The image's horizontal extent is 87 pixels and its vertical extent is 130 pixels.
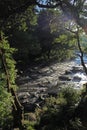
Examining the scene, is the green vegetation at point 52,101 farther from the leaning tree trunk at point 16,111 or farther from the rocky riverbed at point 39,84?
the rocky riverbed at point 39,84

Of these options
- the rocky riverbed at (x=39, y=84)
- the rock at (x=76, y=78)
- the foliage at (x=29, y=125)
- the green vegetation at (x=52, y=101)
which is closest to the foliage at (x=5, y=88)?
the green vegetation at (x=52, y=101)

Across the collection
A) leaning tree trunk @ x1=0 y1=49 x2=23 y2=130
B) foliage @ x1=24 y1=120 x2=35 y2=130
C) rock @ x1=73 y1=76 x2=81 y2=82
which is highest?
leaning tree trunk @ x1=0 y1=49 x2=23 y2=130

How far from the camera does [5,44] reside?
20266 millimetres

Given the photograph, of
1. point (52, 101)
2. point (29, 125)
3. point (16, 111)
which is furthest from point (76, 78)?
point (29, 125)

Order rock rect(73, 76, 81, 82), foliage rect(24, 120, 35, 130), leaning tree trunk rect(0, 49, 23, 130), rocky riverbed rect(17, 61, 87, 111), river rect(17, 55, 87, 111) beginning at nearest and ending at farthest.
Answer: foliage rect(24, 120, 35, 130) → leaning tree trunk rect(0, 49, 23, 130) → rocky riverbed rect(17, 61, 87, 111) → river rect(17, 55, 87, 111) → rock rect(73, 76, 81, 82)

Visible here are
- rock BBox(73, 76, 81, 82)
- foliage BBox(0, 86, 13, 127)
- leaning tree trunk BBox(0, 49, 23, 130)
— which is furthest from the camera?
rock BBox(73, 76, 81, 82)

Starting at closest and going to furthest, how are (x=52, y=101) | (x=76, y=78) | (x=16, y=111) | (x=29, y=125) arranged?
(x=29, y=125) → (x=16, y=111) → (x=52, y=101) → (x=76, y=78)

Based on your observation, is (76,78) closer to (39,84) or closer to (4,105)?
(39,84)

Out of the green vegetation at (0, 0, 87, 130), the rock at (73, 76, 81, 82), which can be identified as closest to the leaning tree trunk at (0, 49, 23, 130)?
the green vegetation at (0, 0, 87, 130)

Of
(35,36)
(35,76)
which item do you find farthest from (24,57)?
(35,76)

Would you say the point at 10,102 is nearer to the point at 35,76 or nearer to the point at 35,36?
the point at 35,76

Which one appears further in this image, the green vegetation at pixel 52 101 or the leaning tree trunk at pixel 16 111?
the leaning tree trunk at pixel 16 111

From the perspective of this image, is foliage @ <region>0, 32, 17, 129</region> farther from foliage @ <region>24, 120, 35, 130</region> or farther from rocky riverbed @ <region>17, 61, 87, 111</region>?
rocky riverbed @ <region>17, 61, 87, 111</region>

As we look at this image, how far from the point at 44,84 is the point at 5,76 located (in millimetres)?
18677
